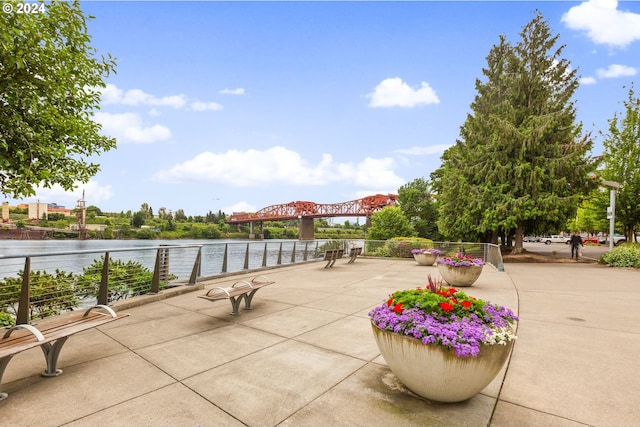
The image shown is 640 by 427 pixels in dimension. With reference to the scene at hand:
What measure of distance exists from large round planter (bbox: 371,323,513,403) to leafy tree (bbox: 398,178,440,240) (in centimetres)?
3239

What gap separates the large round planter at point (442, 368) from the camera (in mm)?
2758

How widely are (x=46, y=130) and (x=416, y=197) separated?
3333 cm

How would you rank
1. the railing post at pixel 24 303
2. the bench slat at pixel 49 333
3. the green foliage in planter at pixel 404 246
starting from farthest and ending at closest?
1. the green foliage in planter at pixel 404 246
2. the railing post at pixel 24 303
3. the bench slat at pixel 49 333

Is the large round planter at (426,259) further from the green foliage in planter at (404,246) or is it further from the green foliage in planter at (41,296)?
the green foliage in planter at (41,296)

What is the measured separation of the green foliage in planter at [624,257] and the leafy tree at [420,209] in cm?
1810

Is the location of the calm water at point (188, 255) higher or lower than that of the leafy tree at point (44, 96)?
lower

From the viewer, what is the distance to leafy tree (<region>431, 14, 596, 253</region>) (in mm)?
18953

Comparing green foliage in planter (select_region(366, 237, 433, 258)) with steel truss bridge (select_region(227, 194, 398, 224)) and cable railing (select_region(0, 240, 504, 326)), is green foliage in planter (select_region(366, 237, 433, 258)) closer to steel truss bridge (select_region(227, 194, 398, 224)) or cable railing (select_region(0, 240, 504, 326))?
cable railing (select_region(0, 240, 504, 326))

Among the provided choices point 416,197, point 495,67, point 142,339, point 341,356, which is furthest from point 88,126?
point 416,197

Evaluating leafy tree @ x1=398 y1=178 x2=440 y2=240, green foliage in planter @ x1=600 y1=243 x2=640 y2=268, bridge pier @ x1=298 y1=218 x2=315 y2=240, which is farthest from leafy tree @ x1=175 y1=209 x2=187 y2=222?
green foliage in planter @ x1=600 y1=243 x2=640 y2=268

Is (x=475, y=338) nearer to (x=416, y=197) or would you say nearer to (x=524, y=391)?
(x=524, y=391)

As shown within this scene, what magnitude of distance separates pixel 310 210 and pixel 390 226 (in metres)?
78.5

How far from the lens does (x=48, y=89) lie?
650 cm

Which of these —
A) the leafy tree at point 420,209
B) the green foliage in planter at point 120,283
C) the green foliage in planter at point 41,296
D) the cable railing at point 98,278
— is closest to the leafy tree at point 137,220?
the leafy tree at point 420,209
